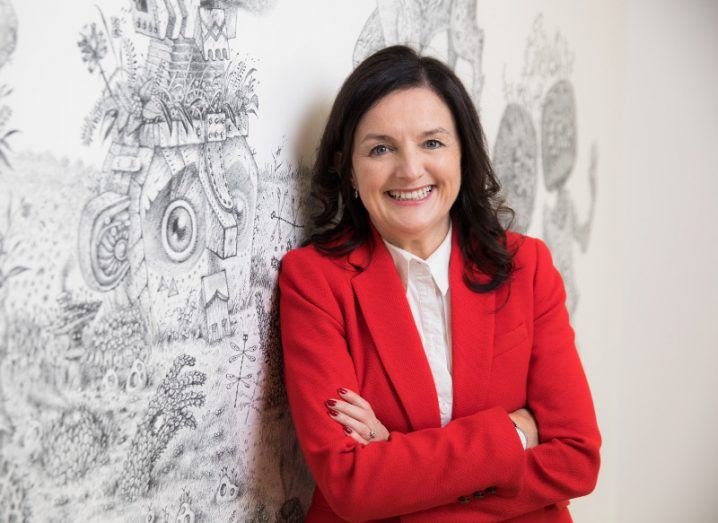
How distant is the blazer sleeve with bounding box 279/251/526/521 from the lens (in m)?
1.60

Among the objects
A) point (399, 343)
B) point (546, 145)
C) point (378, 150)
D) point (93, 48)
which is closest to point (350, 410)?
point (399, 343)

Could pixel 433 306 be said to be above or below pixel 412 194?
below

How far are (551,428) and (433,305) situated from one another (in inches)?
14.3

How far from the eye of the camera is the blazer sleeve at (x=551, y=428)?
174cm

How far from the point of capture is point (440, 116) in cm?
178

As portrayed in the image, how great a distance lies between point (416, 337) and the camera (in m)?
1.78

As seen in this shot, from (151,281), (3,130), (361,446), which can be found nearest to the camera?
(3,130)

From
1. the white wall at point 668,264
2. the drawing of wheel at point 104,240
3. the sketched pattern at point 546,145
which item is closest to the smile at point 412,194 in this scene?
the drawing of wheel at point 104,240

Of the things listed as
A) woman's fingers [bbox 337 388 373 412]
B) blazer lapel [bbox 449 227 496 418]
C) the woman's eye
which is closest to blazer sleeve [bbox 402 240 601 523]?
blazer lapel [bbox 449 227 496 418]

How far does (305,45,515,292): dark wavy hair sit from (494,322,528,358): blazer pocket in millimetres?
105

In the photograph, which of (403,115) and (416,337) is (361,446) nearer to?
(416,337)

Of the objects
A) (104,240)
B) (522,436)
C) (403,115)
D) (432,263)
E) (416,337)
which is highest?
(403,115)

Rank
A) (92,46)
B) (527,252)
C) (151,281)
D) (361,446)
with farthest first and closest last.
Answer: (527,252) → (361,446) → (151,281) → (92,46)

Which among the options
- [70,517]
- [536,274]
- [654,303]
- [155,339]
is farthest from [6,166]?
Result: [654,303]
